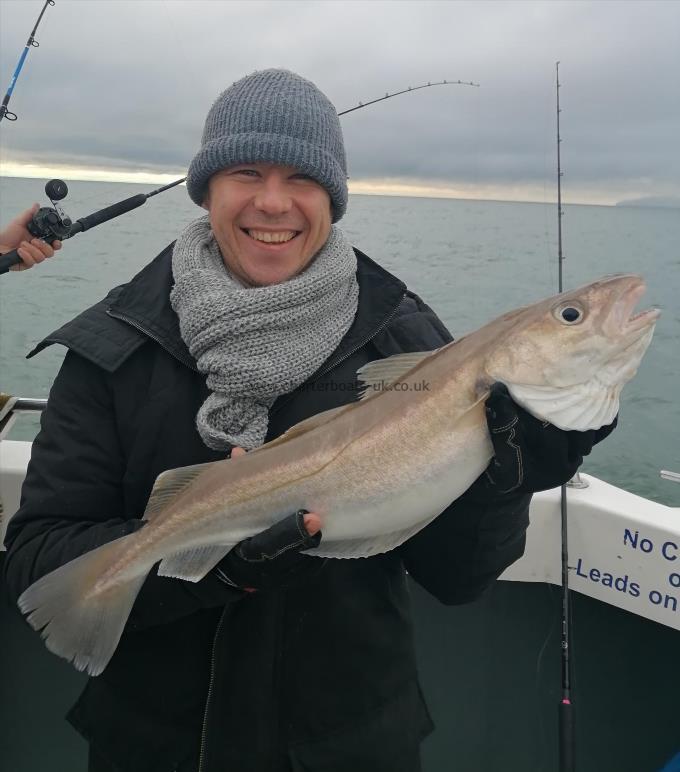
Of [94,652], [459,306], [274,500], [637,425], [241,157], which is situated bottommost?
[637,425]

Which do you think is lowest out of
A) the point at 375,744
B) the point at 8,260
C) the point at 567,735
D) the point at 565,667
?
the point at 567,735

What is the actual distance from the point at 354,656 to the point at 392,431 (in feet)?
2.51

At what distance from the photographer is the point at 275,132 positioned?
2.15 meters

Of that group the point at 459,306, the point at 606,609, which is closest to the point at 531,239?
the point at 459,306

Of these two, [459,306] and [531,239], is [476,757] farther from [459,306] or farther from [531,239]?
[531,239]

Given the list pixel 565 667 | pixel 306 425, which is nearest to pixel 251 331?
pixel 306 425

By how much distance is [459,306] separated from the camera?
15.4 metres

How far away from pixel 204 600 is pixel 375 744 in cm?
73

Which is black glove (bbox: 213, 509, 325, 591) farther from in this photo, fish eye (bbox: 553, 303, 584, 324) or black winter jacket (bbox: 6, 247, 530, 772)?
fish eye (bbox: 553, 303, 584, 324)

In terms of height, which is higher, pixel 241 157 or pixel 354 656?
pixel 241 157

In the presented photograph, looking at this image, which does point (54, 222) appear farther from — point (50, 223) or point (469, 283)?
point (469, 283)

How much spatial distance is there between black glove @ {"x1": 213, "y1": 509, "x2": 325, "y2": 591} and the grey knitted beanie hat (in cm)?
116

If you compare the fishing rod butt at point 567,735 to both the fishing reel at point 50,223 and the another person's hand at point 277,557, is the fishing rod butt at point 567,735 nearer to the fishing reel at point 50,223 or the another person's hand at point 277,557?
the another person's hand at point 277,557

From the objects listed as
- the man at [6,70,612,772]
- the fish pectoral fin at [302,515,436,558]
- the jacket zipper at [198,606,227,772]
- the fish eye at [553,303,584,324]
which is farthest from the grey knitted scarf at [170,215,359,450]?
the fish eye at [553,303,584,324]
